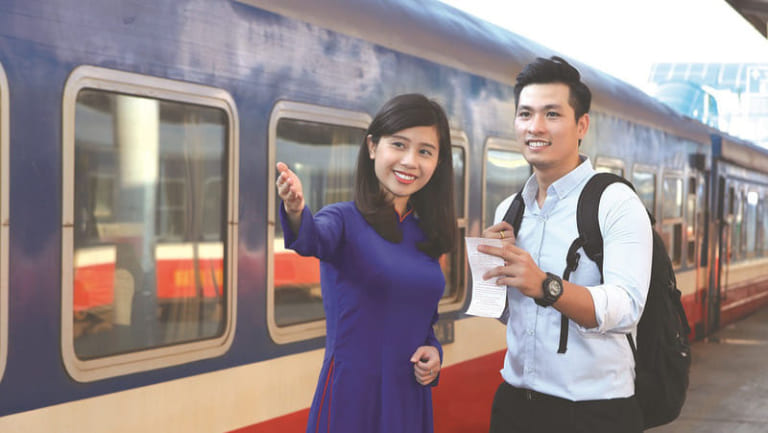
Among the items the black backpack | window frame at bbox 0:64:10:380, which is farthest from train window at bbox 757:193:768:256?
window frame at bbox 0:64:10:380

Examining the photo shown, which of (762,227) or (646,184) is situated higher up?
(646,184)

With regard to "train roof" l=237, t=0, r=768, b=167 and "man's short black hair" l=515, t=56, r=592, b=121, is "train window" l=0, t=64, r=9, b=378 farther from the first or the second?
"man's short black hair" l=515, t=56, r=592, b=121

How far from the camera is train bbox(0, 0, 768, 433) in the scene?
2545mm

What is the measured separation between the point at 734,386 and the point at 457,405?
16.2 feet

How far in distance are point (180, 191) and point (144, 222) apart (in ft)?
0.67

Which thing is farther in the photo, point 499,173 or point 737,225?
point 737,225

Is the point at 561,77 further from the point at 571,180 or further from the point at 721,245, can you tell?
the point at 721,245

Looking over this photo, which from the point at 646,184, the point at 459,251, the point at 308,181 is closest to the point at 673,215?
the point at 646,184

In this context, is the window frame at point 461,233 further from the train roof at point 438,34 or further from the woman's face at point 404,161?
the woman's face at point 404,161

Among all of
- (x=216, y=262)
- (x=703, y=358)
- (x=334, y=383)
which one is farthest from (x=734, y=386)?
(x=334, y=383)

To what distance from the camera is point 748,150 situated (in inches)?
511

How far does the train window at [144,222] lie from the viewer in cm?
268

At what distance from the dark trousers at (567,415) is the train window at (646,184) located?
18.5 feet

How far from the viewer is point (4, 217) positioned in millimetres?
2451
